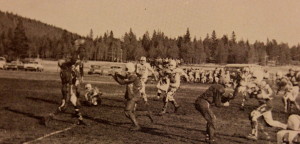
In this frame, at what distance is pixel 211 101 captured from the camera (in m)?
10.3

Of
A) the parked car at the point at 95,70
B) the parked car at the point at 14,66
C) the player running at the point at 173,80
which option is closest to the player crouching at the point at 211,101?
the player running at the point at 173,80

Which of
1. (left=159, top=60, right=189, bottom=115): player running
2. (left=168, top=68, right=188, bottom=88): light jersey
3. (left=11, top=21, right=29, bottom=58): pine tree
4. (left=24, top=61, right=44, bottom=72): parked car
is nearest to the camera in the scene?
(left=159, top=60, right=189, bottom=115): player running

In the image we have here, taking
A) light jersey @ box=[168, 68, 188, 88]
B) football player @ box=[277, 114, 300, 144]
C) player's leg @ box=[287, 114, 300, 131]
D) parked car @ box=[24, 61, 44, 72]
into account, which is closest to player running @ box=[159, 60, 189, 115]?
light jersey @ box=[168, 68, 188, 88]

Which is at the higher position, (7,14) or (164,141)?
(7,14)

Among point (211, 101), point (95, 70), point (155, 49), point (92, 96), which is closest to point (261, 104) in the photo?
point (211, 101)

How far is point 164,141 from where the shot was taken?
10.6 m

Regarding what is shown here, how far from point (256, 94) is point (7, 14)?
6345 inches

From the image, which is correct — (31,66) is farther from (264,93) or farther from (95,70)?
(264,93)

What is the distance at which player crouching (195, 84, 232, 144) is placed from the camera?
991 cm

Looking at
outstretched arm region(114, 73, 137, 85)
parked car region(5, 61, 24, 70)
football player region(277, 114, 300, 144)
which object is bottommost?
football player region(277, 114, 300, 144)

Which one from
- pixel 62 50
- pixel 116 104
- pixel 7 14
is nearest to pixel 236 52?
pixel 62 50

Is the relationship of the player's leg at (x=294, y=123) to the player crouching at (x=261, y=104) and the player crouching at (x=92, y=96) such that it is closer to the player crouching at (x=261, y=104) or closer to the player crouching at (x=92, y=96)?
the player crouching at (x=261, y=104)

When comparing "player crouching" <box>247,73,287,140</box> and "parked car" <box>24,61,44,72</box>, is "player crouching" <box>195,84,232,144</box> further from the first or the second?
"parked car" <box>24,61,44,72</box>

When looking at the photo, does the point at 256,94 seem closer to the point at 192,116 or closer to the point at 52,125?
the point at 192,116
